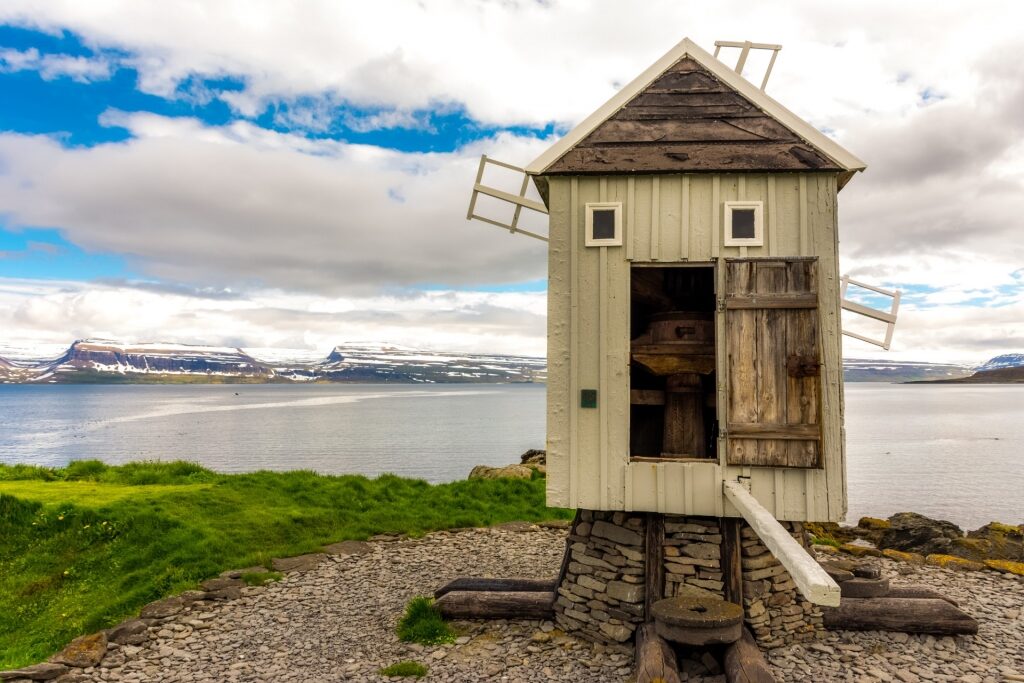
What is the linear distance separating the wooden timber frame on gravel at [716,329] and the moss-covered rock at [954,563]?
6.50m

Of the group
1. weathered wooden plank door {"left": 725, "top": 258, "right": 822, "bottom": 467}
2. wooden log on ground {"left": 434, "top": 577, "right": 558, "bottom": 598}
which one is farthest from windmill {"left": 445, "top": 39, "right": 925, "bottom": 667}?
wooden log on ground {"left": 434, "top": 577, "right": 558, "bottom": 598}

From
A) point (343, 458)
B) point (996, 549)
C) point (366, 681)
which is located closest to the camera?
point (366, 681)

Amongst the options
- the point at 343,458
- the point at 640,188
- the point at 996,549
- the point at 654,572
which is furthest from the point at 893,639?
the point at 343,458

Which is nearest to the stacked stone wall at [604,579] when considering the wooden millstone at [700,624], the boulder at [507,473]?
the wooden millstone at [700,624]

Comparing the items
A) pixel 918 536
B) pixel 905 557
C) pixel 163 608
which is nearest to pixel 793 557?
pixel 163 608

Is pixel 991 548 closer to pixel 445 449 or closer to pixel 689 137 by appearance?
pixel 689 137

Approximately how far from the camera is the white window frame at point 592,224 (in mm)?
8898

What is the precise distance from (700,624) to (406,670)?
3.72m

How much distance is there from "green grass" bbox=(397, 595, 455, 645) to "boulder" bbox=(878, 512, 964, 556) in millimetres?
13023

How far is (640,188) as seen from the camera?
29.4 feet

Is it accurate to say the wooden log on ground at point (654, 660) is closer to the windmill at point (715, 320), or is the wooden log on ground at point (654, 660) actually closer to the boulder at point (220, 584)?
the windmill at point (715, 320)

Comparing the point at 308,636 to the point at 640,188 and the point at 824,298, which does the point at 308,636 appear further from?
the point at 824,298

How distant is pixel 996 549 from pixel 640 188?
575 inches

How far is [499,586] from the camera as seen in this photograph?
10609 mm
